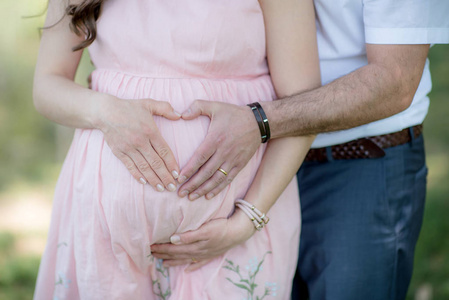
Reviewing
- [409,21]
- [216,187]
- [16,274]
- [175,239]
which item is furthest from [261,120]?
[16,274]

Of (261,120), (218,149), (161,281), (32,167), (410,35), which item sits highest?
(32,167)

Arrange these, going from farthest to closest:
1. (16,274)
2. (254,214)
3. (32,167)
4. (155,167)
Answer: (32,167) < (16,274) < (254,214) < (155,167)

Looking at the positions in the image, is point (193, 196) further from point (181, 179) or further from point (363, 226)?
point (363, 226)

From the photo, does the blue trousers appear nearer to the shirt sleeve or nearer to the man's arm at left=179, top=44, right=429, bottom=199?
the man's arm at left=179, top=44, right=429, bottom=199

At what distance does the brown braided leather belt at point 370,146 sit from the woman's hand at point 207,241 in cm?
57

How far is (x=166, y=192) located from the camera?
1.50 metres

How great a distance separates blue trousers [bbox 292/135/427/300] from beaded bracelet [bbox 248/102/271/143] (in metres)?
0.48

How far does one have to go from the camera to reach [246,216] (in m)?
1.58

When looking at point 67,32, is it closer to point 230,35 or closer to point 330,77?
point 230,35

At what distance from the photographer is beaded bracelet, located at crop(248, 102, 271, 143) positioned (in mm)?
1593

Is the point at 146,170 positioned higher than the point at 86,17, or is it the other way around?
the point at 86,17

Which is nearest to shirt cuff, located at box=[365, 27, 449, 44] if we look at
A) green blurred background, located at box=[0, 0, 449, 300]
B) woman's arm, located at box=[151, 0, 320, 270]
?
woman's arm, located at box=[151, 0, 320, 270]

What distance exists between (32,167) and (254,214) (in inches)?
187

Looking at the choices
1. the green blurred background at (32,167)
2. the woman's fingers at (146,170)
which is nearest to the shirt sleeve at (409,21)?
the woman's fingers at (146,170)
